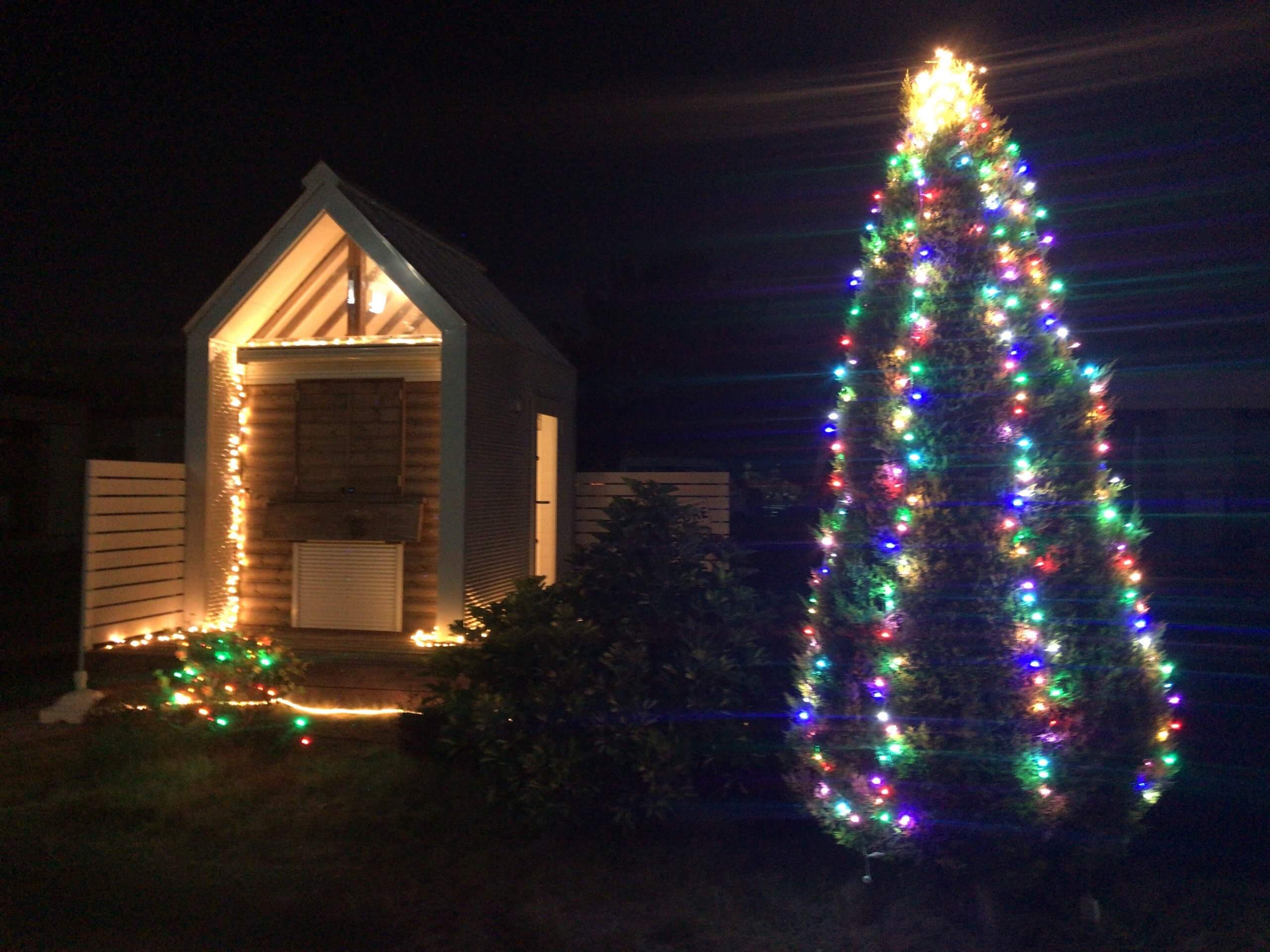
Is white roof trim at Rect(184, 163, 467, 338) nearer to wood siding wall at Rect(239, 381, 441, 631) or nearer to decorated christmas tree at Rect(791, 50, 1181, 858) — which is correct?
wood siding wall at Rect(239, 381, 441, 631)

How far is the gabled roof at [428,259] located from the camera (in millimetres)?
8391

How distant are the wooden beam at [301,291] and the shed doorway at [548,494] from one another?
3.19 meters

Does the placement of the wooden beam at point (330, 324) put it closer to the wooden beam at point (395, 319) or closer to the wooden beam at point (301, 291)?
the wooden beam at point (301, 291)

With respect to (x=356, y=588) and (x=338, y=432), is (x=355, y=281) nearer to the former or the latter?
(x=338, y=432)

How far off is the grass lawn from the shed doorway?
5.52m

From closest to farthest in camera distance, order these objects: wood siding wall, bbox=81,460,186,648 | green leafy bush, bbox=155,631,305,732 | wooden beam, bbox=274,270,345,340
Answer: green leafy bush, bbox=155,631,305,732 < wood siding wall, bbox=81,460,186,648 < wooden beam, bbox=274,270,345,340

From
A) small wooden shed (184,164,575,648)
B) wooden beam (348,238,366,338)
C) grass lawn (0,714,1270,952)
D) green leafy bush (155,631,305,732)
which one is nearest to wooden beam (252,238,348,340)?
small wooden shed (184,164,575,648)

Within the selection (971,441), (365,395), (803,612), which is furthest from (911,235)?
(365,395)

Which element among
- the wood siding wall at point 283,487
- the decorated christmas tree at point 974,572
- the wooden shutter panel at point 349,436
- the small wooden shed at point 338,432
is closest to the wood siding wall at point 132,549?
the small wooden shed at point 338,432

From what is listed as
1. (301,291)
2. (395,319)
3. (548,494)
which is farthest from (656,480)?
(301,291)

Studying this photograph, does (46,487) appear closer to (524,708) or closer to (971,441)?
(524,708)

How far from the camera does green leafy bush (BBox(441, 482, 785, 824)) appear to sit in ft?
16.3

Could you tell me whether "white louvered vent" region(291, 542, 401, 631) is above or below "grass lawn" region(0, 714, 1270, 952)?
above

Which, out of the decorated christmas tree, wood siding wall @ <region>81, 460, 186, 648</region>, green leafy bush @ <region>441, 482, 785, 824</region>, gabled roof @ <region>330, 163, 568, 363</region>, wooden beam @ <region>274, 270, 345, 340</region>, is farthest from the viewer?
wooden beam @ <region>274, 270, 345, 340</region>
